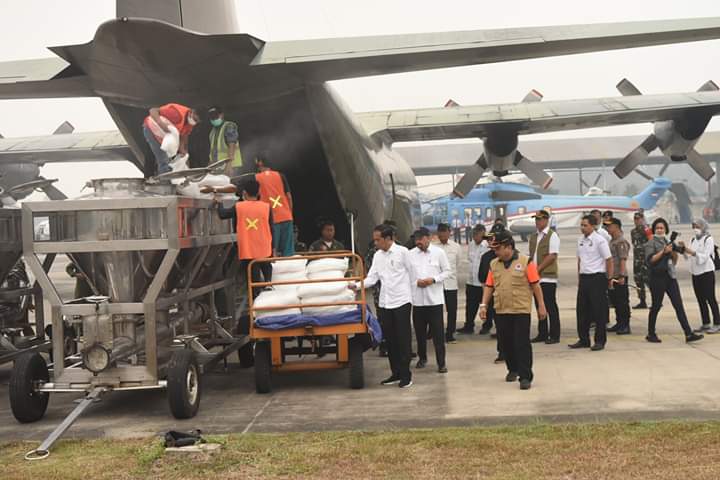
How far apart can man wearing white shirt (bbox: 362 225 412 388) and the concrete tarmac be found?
37 centimetres

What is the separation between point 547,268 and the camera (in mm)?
10781

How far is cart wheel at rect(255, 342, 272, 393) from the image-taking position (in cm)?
831

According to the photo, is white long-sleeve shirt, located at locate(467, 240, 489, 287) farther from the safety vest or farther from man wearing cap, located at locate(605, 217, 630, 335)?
the safety vest

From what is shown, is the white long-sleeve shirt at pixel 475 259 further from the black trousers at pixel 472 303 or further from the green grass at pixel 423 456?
the green grass at pixel 423 456

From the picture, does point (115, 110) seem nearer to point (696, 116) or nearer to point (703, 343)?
point (703, 343)

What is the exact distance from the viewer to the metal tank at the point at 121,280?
7.30m

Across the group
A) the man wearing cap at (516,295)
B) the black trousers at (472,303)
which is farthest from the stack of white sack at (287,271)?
the black trousers at (472,303)

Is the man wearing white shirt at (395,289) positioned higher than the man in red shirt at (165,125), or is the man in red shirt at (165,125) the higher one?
the man in red shirt at (165,125)

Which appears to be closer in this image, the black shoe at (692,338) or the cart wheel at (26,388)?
the cart wheel at (26,388)

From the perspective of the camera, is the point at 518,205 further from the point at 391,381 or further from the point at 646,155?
the point at 391,381

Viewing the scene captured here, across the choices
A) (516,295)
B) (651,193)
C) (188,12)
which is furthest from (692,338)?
(651,193)

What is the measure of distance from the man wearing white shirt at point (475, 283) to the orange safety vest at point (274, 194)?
3.43m

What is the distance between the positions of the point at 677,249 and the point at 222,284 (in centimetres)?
592

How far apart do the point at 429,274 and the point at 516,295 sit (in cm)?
122
